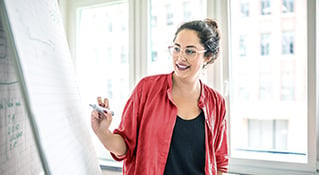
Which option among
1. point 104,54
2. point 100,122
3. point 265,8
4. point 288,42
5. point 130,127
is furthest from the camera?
point 104,54

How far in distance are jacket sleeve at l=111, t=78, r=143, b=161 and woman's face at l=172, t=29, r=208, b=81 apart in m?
0.23

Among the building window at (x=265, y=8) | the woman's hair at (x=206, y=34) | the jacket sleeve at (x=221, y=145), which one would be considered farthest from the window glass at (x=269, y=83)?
the woman's hair at (x=206, y=34)

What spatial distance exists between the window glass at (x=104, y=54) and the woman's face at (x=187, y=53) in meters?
0.79

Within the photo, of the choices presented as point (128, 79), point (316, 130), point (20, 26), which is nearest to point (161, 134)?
point (20, 26)

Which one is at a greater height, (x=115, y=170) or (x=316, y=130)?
(x=316, y=130)

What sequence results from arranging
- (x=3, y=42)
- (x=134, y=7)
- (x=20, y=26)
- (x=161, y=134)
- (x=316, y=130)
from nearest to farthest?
1. (x=20, y=26)
2. (x=3, y=42)
3. (x=161, y=134)
4. (x=316, y=130)
5. (x=134, y=7)

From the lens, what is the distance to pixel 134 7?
69.6 inches

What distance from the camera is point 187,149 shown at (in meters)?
1.09

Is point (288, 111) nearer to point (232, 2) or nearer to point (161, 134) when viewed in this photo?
point (232, 2)

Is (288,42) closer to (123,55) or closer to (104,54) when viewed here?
(123,55)

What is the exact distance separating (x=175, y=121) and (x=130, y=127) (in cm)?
20

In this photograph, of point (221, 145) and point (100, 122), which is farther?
point (221, 145)

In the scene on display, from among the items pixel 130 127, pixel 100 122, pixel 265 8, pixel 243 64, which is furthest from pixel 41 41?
pixel 265 8

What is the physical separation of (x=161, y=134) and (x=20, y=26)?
670mm
